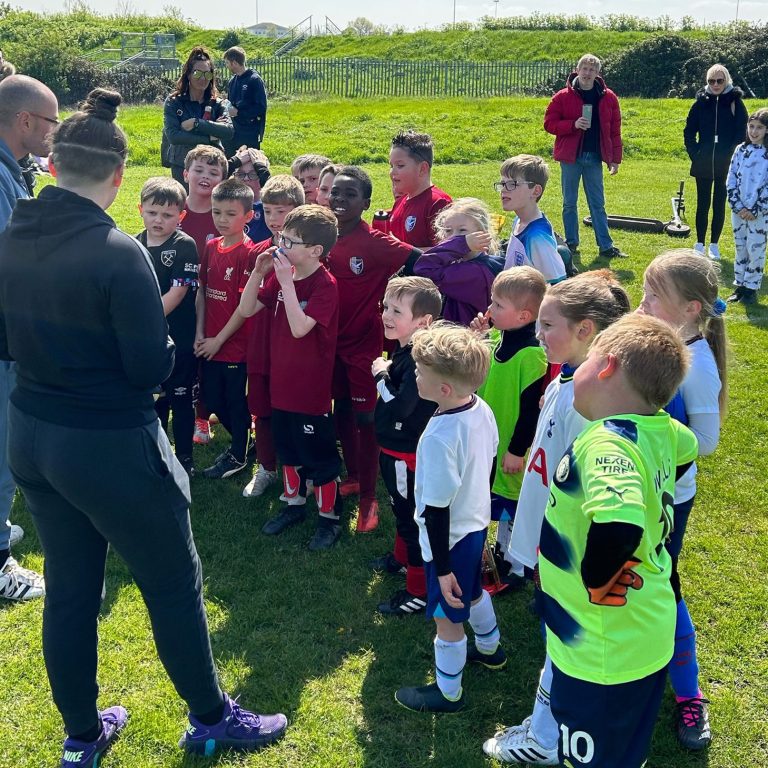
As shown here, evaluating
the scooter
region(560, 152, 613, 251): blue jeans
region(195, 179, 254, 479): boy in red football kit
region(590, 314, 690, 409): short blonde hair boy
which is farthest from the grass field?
the scooter

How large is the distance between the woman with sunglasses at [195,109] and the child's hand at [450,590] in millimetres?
7156

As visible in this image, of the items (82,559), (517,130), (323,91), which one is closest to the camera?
(82,559)

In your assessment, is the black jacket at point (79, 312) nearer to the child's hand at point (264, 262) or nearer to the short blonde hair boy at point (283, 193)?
the child's hand at point (264, 262)

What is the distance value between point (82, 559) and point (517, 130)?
19.6 m

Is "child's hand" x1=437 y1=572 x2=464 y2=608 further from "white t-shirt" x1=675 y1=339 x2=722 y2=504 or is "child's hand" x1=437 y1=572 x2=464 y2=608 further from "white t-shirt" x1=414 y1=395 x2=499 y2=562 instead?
"white t-shirt" x1=675 y1=339 x2=722 y2=504

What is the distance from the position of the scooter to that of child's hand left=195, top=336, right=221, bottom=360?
8.45 metres

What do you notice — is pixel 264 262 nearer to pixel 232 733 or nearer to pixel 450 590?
pixel 450 590

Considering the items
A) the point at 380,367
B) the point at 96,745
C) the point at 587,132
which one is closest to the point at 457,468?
the point at 380,367

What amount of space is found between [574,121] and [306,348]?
7.11 m

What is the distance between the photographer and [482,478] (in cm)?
327

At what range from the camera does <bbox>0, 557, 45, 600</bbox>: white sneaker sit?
415 cm

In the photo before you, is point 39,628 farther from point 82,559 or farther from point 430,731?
point 430,731

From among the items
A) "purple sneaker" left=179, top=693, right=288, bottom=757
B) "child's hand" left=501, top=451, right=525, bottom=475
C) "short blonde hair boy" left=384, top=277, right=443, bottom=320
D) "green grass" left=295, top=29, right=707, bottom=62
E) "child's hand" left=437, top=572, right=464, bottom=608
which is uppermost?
"green grass" left=295, top=29, right=707, bottom=62

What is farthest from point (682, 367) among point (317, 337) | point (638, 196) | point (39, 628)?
point (638, 196)
